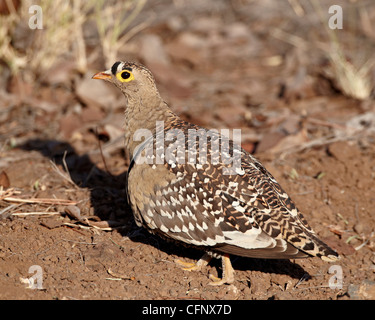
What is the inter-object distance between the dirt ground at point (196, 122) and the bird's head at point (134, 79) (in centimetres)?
101

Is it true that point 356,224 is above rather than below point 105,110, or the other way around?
below

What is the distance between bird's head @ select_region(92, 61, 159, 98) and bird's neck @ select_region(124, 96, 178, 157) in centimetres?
9

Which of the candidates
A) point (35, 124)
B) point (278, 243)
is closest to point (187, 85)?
point (35, 124)

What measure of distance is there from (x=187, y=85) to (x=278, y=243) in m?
5.90

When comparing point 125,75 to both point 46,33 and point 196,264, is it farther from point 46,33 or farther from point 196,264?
point 46,33

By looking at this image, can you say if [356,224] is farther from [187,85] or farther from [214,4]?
[214,4]

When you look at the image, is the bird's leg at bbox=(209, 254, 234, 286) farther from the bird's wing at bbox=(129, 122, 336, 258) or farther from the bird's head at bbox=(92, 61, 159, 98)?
the bird's head at bbox=(92, 61, 159, 98)

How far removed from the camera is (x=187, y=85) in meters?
9.71

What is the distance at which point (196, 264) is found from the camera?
4906 millimetres

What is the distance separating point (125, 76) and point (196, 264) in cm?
214

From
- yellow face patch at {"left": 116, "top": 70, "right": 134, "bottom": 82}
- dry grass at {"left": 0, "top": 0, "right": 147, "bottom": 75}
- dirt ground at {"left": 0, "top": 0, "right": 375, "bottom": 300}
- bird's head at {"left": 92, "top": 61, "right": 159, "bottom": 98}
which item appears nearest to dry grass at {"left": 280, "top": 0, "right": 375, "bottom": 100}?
dirt ground at {"left": 0, "top": 0, "right": 375, "bottom": 300}

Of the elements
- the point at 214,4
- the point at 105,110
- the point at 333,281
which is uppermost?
the point at 214,4

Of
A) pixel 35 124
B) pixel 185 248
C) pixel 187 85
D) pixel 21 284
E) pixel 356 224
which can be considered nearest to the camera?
pixel 21 284

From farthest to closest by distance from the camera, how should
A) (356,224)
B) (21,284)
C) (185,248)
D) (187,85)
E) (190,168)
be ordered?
1. (187,85)
2. (356,224)
3. (185,248)
4. (190,168)
5. (21,284)
